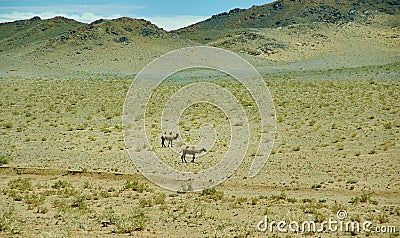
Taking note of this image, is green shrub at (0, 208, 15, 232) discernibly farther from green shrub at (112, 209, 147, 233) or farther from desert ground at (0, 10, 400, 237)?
green shrub at (112, 209, 147, 233)

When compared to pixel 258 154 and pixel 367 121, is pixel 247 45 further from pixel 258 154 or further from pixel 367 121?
pixel 258 154

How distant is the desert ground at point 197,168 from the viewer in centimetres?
1207

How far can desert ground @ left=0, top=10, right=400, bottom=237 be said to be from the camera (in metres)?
12.1

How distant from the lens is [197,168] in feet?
62.6

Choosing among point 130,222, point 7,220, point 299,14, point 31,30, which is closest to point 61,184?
point 7,220

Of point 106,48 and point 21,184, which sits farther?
point 106,48

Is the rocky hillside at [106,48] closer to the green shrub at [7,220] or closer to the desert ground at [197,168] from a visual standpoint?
the desert ground at [197,168]

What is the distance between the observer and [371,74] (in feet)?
167

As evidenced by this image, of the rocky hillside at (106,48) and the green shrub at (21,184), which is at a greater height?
the rocky hillside at (106,48)

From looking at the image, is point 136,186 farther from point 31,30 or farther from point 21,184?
point 31,30

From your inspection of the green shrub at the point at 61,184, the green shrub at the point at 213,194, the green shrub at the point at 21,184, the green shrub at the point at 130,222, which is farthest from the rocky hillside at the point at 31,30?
the green shrub at the point at 130,222

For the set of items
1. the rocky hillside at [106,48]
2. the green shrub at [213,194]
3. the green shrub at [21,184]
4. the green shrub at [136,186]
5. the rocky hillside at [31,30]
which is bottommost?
the green shrub at [213,194]

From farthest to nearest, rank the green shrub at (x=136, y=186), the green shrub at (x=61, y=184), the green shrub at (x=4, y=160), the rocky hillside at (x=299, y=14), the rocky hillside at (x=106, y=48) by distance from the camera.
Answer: the rocky hillside at (x=299, y=14) → the rocky hillside at (x=106, y=48) → the green shrub at (x=4, y=160) → the green shrub at (x=61, y=184) → the green shrub at (x=136, y=186)

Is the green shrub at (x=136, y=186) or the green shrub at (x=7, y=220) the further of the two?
the green shrub at (x=136, y=186)
